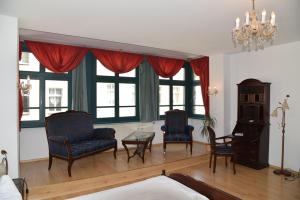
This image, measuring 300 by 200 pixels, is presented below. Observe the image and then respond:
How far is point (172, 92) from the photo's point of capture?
21.8ft

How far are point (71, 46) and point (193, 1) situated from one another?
3.23m

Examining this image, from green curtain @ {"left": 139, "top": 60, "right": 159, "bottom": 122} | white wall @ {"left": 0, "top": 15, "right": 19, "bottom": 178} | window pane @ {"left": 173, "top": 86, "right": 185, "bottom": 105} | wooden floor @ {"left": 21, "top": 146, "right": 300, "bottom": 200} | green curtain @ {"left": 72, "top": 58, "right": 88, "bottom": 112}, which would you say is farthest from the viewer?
window pane @ {"left": 173, "top": 86, "right": 185, "bottom": 105}

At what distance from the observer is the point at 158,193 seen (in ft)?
6.80

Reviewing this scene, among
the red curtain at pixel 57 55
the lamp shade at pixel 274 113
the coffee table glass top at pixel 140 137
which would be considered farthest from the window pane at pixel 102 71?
the lamp shade at pixel 274 113

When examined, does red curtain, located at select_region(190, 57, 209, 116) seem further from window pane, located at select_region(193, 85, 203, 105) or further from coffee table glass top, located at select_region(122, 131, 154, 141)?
coffee table glass top, located at select_region(122, 131, 154, 141)

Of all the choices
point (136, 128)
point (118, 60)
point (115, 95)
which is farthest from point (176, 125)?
point (118, 60)

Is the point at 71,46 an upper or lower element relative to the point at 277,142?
upper

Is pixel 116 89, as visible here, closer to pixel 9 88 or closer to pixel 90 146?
pixel 90 146

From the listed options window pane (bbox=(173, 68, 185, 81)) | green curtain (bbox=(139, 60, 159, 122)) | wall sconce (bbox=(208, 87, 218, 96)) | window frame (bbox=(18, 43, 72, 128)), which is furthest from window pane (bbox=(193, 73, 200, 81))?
window frame (bbox=(18, 43, 72, 128))

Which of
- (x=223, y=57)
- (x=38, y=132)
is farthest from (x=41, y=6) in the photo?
(x=223, y=57)

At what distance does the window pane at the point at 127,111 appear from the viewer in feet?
19.1

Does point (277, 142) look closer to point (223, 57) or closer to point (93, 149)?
point (223, 57)

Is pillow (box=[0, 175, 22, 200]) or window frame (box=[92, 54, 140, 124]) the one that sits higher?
window frame (box=[92, 54, 140, 124])

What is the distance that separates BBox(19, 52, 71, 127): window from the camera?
4.64 meters
